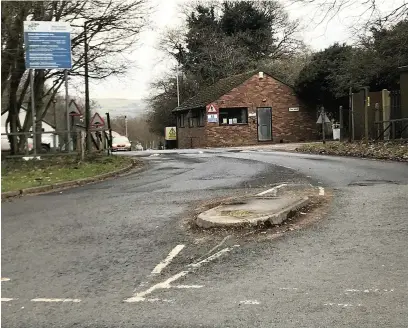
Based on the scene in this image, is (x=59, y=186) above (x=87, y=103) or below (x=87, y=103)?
below

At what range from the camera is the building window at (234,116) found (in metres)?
35.7

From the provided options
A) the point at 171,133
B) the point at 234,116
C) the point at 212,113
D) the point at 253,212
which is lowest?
the point at 253,212

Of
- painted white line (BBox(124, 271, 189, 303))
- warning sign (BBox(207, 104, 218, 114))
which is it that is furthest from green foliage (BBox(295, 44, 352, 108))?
painted white line (BBox(124, 271, 189, 303))

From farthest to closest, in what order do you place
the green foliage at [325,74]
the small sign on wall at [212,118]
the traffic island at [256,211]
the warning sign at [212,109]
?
the small sign on wall at [212,118]
the warning sign at [212,109]
the green foliage at [325,74]
the traffic island at [256,211]

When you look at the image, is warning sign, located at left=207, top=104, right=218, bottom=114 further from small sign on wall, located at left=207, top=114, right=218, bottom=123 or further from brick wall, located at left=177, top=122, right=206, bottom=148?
brick wall, located at left=177, top=122, right=206, bottom=148

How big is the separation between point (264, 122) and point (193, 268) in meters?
31.7

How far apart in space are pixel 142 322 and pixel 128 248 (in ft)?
7.20

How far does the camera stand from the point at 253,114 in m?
35.9

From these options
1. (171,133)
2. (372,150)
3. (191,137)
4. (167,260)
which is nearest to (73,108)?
(372,150)

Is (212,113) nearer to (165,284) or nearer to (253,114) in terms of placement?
(253,114)

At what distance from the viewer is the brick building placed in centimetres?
3538

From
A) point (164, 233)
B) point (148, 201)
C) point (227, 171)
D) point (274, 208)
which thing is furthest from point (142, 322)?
point (227, 171)

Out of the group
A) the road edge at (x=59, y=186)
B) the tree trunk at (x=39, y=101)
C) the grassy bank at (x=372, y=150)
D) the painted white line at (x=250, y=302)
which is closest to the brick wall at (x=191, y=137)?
the grassy bank at (x=372, y=150)

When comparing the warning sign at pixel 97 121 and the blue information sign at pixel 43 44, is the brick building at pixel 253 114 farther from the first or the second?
the blue information sign at pixel 43 44
